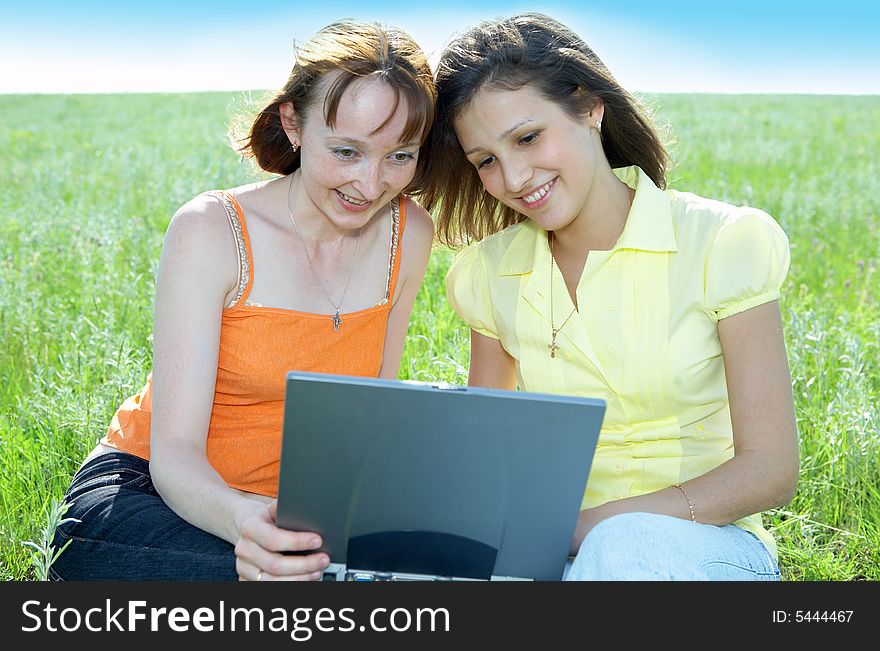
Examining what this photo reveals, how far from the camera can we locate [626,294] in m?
2.34

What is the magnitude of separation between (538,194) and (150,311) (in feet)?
7.82

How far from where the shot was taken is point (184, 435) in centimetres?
232

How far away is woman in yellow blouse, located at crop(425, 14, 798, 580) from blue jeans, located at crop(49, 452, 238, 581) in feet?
2.63

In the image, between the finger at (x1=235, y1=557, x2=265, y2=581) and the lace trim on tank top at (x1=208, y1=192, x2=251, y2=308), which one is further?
the lace trim on tank top at (x1=208, y1=192, x2=251, y2=308)

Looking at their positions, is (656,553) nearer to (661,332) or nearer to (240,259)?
(661,332)

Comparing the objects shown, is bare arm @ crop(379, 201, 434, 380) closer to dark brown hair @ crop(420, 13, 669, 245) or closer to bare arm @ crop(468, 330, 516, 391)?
dark brown hair @ crop(420, 13, 669, 245)

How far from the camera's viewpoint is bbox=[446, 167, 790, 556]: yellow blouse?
88.4 inches

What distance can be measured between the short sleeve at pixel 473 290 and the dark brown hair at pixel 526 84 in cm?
18

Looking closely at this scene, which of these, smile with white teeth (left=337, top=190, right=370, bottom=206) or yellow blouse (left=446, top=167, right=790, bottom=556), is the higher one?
smile with white teeth (left=337, top=190, right=370, bottom=206)

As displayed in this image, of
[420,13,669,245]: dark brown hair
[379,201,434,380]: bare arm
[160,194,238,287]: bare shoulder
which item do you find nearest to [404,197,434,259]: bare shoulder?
[379,201,434,380]: bare arm

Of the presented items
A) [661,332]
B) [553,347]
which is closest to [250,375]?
[553,347]

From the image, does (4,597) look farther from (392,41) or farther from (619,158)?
(619,158)

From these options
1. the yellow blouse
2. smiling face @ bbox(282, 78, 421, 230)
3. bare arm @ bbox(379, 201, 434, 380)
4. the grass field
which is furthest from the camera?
the grass field

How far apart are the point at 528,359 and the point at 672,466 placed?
431mm
